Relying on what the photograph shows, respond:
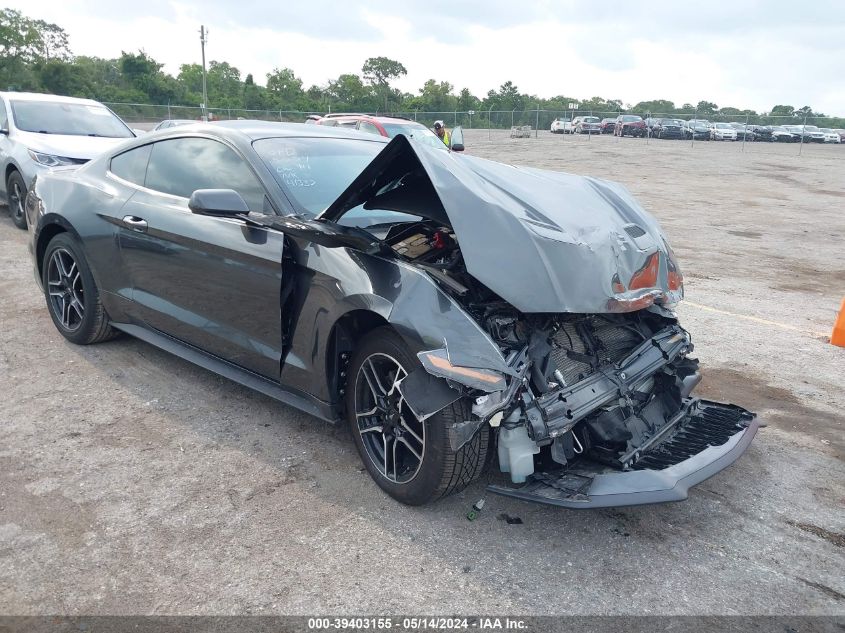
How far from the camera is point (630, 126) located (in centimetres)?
4916

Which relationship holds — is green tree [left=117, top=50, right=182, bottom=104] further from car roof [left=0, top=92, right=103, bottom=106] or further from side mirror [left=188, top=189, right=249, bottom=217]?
side mirror [left=188, top=189, right=249, bottom=217]

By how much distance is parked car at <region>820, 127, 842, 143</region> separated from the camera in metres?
46.3

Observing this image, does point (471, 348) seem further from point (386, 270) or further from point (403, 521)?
point (403, 521)

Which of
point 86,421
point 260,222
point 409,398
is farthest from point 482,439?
point 86,421

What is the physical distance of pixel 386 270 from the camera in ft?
10.8

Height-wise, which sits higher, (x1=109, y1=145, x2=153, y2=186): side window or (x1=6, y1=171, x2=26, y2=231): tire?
(x1=109, y1=145, x2=153, y2=186): side window

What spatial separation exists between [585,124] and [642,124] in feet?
13.0

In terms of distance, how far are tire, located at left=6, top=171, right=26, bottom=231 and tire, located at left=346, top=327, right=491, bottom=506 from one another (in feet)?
26.0

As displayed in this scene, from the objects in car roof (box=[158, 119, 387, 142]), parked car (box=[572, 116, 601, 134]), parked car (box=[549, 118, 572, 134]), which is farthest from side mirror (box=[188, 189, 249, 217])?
parked car (box=[549, 118, 572, 134])

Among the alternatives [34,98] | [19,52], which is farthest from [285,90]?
[34,98]

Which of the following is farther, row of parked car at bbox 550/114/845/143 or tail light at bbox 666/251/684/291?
row of parked car at bbox 550/114/845/143

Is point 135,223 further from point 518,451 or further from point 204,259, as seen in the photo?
point 518,451

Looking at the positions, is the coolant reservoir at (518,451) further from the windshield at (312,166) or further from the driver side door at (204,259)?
the windshield at (312,166)

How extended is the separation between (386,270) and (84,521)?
1.80m
